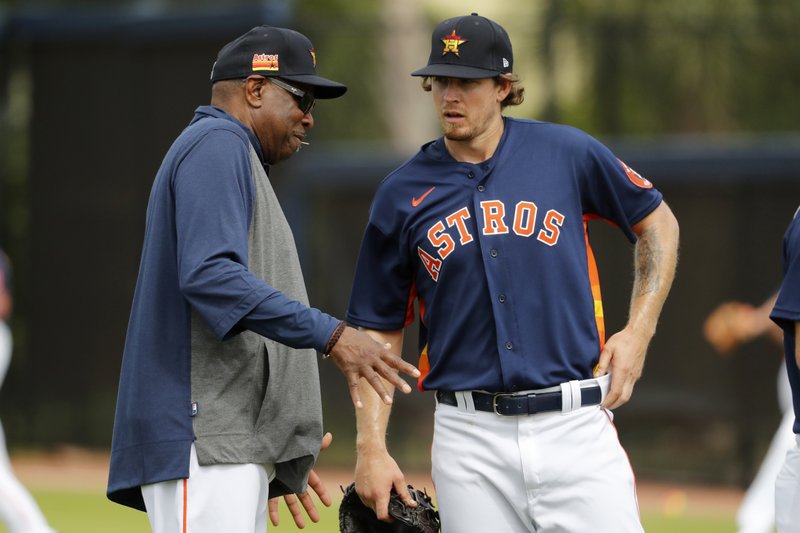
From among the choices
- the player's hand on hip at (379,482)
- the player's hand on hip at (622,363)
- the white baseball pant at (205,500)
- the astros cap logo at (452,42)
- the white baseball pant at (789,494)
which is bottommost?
the white baseball pant at (789,494)

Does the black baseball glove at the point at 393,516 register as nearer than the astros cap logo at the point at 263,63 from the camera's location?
No

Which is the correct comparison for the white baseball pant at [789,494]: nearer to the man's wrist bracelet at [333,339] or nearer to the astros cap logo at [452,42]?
the astros cap logo at [452,42]

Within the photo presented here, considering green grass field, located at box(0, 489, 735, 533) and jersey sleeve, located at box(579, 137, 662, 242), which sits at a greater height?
jersey sleeve, located at box(579, 137, 662, 242)

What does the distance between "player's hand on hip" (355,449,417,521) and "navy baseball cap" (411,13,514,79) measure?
4.28 feet

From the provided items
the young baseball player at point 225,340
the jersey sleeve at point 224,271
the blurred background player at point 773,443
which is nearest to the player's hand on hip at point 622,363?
the young baseball player at point 225,340

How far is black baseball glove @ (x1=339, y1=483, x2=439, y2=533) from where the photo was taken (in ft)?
14.5

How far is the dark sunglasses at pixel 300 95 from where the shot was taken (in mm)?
4148

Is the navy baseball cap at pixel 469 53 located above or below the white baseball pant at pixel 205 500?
above

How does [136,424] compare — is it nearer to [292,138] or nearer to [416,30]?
[292,138]

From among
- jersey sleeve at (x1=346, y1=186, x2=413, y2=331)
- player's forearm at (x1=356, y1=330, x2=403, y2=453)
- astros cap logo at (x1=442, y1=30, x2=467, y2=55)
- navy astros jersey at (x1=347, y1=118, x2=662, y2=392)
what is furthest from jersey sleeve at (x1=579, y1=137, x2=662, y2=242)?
player's forearm at (x1=356, y1=330, x2=403, y2=453)

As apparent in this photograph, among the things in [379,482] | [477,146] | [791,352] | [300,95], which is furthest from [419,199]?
[791,352]

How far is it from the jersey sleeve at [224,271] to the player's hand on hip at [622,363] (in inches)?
41.6

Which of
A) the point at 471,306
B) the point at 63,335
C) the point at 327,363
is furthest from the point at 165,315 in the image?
the point at 63,335

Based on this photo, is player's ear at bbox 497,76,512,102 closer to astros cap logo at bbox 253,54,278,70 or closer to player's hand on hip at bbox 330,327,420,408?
astros cap logo at bbox 253,54,278,70
